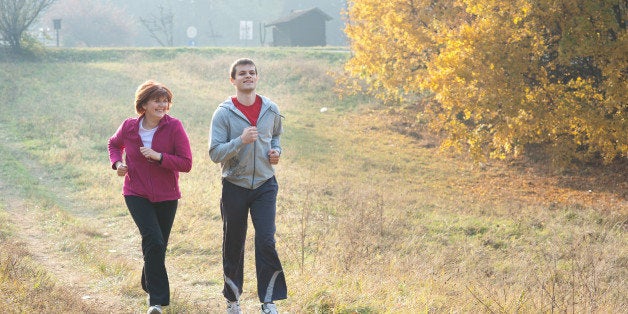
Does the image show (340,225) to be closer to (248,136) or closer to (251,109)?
(251,109)

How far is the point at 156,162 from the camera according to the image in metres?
5.14

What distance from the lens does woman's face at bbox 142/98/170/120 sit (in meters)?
5.14

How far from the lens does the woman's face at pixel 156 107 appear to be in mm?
5137

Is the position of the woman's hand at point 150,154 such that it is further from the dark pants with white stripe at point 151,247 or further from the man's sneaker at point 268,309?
the man's sneaker at point 268,309

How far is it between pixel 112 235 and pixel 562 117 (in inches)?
346

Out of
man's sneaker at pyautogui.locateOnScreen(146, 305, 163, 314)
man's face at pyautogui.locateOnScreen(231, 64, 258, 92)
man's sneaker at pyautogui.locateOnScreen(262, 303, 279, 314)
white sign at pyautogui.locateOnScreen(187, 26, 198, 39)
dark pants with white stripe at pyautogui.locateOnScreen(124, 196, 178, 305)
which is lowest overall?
man's sneaker at pyautogui.locateOnScreen(146, 305, 163, 314)

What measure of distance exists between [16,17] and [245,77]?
33825mm

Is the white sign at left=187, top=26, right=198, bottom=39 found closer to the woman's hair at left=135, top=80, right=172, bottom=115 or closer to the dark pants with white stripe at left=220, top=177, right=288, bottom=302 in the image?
the woman's hair at left=135, top=80, right=172, bottom=115

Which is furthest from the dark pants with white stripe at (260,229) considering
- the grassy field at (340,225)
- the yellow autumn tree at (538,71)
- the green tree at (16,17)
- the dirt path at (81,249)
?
the green tree at (16,17)

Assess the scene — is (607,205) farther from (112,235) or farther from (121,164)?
(121,164)

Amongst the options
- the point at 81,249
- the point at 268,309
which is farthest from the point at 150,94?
the point at 81,249

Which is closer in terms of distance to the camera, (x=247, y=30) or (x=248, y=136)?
(x=248, y=136)

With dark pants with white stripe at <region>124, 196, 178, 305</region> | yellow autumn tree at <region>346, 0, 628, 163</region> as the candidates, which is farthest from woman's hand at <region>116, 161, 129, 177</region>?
yellow autumn tree at <region>346, 0, 628, 163</region>

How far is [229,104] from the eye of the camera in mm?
4957
